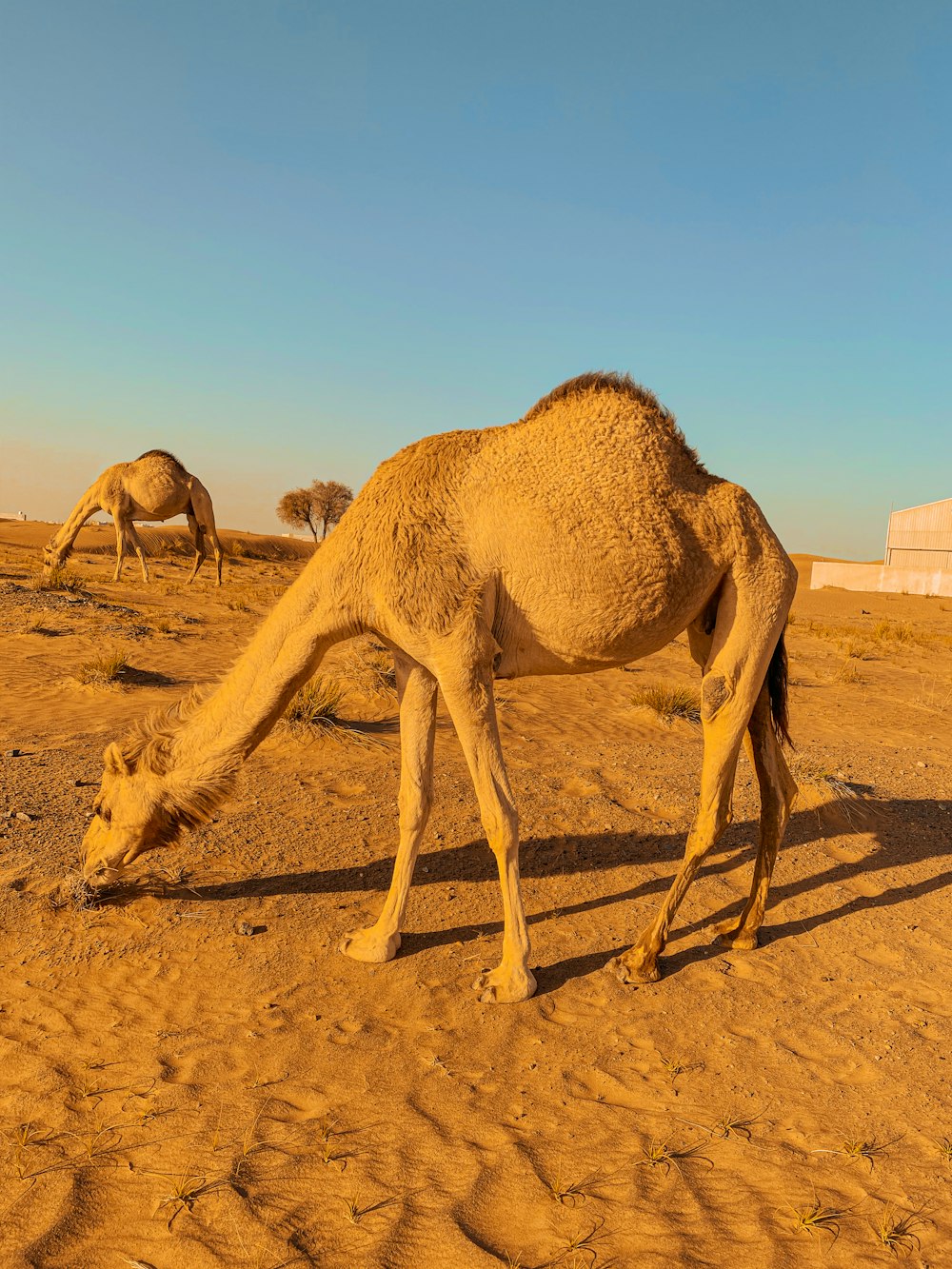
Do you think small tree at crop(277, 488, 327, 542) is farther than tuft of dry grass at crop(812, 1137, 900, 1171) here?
Yes

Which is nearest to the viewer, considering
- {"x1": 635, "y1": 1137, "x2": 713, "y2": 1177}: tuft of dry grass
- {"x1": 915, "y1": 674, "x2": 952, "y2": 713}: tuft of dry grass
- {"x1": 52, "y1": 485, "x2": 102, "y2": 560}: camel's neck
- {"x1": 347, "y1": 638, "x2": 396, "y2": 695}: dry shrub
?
{"x1": 635, "y1": 1137, "x2": 713, "y2": 1177}: tuft of dry grass

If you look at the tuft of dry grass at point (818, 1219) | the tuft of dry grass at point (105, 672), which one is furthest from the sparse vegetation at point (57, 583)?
the tuft of dry grass at point (818, 1219)

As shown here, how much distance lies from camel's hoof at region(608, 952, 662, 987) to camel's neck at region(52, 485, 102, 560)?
61.2 ft

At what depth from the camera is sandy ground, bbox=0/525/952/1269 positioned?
258cm

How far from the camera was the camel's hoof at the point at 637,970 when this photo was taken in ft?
14.1

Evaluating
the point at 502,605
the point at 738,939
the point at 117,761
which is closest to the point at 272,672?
the point at 117,761

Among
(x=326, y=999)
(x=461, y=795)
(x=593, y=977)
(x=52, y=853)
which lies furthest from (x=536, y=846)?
(x=52, y=853)

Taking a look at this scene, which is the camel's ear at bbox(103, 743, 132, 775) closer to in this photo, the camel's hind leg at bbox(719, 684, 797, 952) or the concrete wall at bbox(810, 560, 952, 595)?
the camel's hind leg at bbox(719, 684, 797, 952)

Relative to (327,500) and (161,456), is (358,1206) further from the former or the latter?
(327,500)

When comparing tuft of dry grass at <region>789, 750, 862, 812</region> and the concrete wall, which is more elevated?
the concrete wall

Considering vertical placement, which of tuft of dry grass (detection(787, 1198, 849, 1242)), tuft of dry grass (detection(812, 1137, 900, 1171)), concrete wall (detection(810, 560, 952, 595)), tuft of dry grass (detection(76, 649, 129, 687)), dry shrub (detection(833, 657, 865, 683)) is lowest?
tuft of dry grass (detection(812, 1137, 900, 1171))

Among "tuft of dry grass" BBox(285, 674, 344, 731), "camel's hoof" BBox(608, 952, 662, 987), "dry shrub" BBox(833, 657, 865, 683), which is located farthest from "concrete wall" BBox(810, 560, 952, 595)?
"camel's hoof" BBox(608, 952, 662, 987)

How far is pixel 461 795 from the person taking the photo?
22.1ft

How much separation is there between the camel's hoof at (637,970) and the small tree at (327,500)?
59.9 metres
